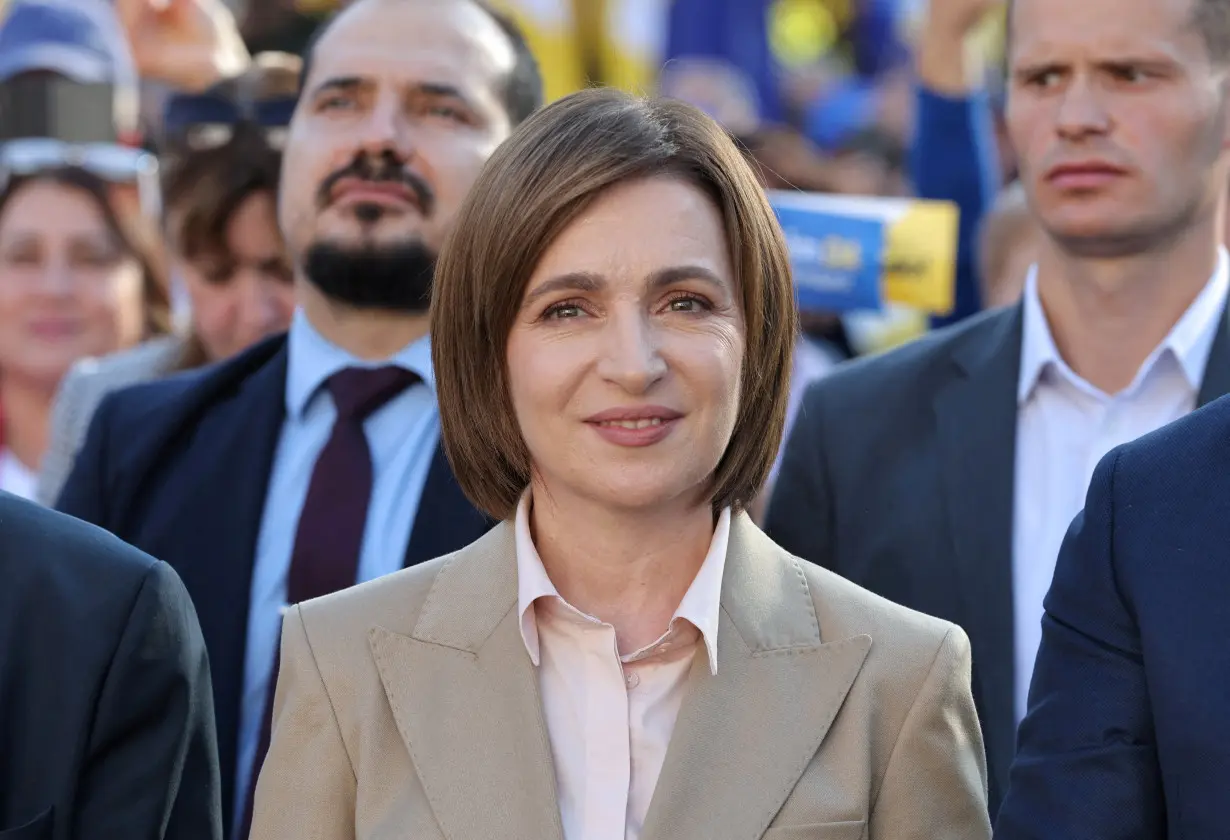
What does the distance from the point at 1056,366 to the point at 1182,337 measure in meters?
0.24

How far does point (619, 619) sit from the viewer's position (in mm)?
2854

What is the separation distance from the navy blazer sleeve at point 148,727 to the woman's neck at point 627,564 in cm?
53

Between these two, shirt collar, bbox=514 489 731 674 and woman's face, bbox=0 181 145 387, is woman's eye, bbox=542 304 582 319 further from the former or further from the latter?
woman's face, bbox=0 181 145 387

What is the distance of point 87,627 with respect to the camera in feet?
9.09

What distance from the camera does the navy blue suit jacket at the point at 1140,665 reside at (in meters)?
2.33

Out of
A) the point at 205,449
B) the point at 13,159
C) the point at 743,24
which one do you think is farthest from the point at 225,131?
the point at 743,24

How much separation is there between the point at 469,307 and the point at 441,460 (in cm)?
98

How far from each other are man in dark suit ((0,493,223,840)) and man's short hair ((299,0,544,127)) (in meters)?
1.74

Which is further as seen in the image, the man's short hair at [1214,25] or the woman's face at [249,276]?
the woman's face at [249,276]

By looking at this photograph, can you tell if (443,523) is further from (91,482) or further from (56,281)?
(56,281)

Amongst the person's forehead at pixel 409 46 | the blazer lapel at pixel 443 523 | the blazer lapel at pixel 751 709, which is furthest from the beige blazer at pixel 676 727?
the person's forehead at pixel 409 46

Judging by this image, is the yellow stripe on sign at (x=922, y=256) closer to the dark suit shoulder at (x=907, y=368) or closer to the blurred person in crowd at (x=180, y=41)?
the dark suit shoulder at (x=907, y=368)

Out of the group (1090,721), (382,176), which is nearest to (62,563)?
(1090,721)

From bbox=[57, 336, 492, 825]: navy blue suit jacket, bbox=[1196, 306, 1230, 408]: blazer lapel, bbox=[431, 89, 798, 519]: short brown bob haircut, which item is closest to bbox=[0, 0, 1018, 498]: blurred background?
bbox=[431, 89, 798, 519]: short brown bob haircut
